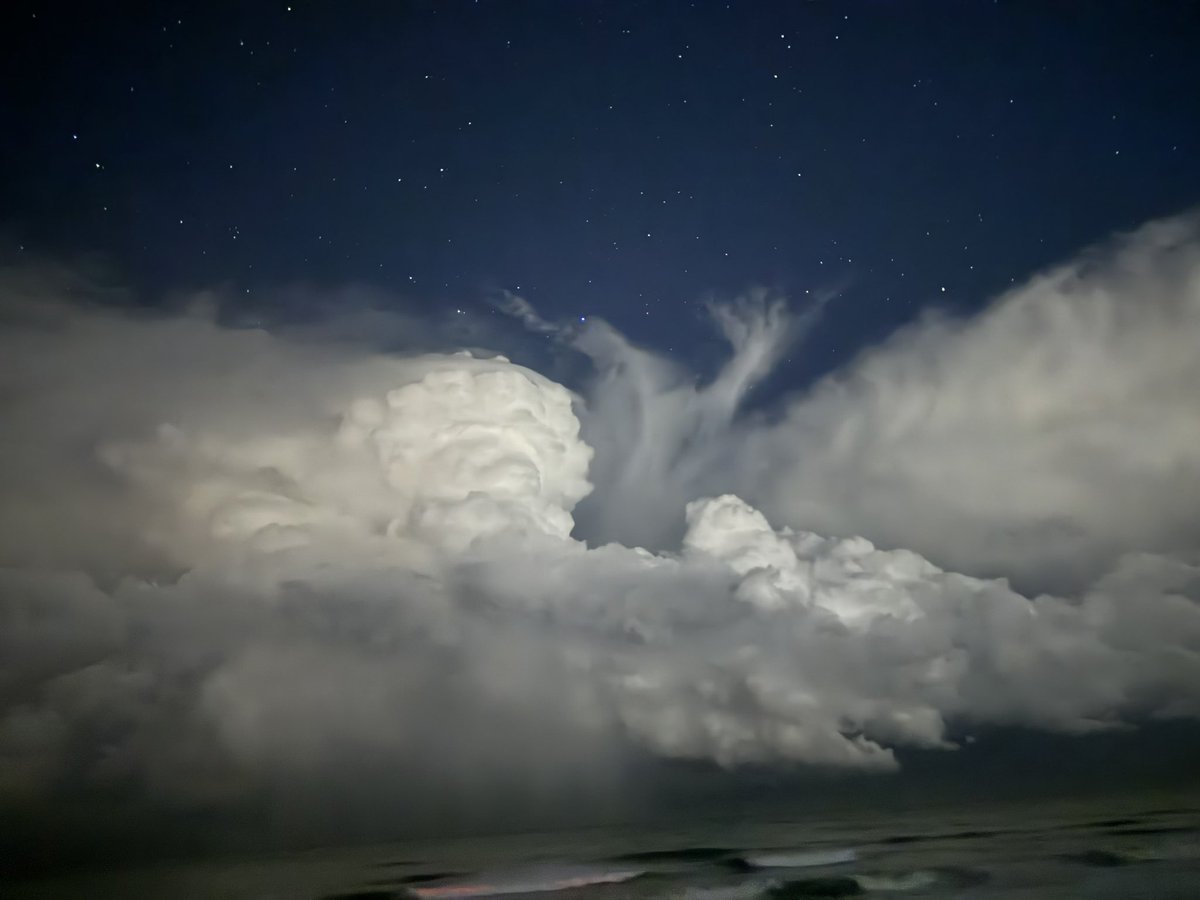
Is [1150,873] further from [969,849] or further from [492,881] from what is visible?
[492,881]

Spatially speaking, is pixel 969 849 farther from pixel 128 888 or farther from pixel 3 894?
pixel 3 894

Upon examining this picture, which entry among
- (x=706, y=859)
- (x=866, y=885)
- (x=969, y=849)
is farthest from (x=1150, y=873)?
(x=706, y=859)

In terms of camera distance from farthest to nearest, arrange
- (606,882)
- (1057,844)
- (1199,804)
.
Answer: (1199,804) → (1057,844) → (606,882)

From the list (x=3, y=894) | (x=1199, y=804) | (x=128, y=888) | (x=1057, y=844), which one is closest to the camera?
(x=1057, y=844)

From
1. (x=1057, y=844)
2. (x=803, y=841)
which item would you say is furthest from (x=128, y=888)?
(x=1057, y=844)

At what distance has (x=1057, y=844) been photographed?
8988cm

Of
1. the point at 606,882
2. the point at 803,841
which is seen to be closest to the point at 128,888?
the point at 606,882

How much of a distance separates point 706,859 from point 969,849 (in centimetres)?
3115

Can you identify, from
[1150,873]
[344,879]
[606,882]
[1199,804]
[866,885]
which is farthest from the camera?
[1199,804]

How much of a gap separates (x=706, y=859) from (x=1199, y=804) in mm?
109000

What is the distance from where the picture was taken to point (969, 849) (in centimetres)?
9012

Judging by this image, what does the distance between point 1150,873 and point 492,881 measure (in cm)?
6069

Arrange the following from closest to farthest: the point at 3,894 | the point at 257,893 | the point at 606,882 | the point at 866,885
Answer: the point at 866,885, the point at 606,882, the point at 257,893, the point at 3,894

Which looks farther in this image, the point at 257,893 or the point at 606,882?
the point at 257,893
